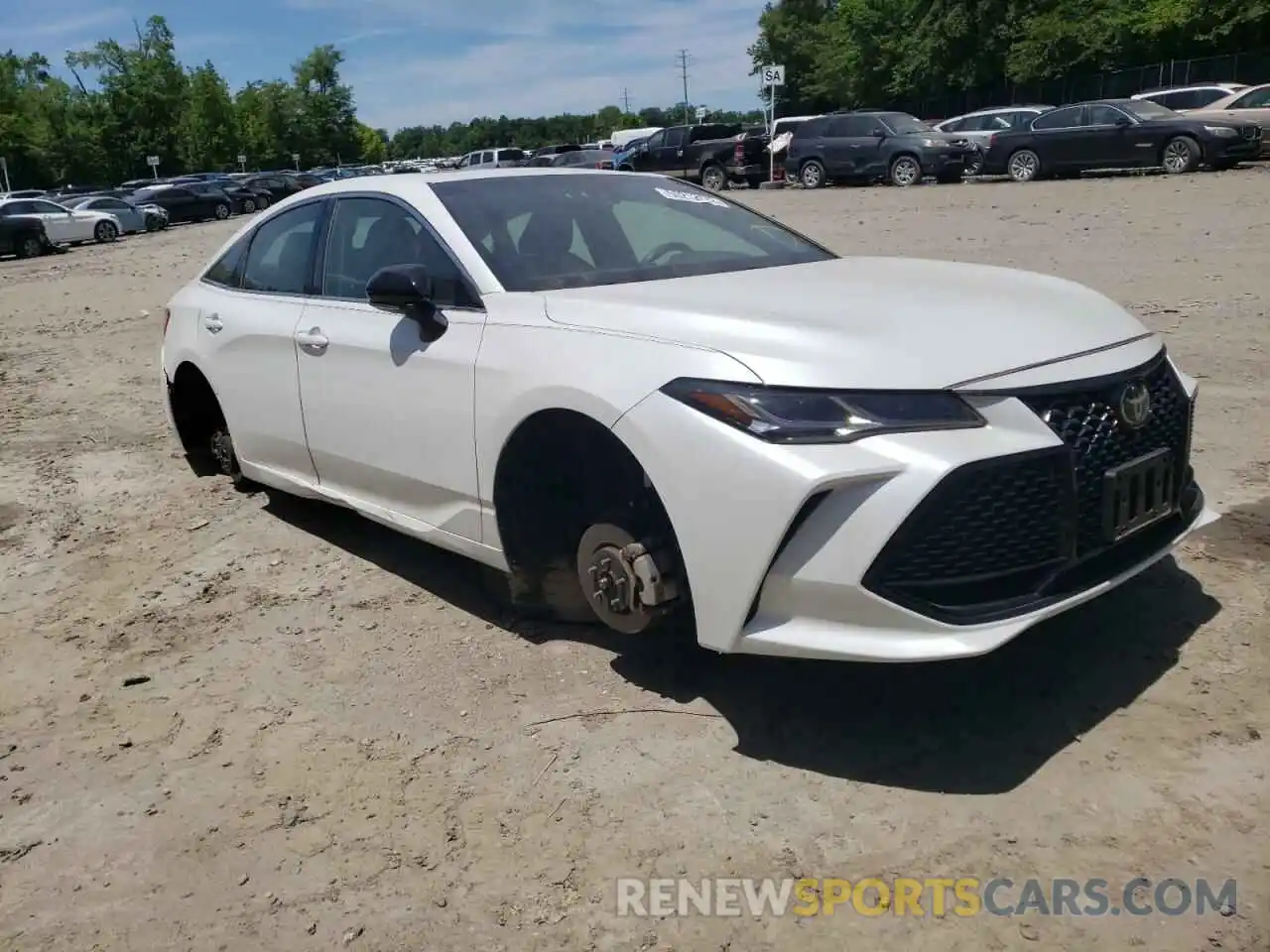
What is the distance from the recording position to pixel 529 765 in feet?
10.2

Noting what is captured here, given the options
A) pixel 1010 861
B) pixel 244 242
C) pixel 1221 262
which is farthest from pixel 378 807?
pixel 1221 262

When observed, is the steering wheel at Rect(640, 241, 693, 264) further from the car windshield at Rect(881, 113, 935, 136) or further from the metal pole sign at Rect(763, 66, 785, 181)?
the metal pole sign at Rect(763, 66, 785, 181)

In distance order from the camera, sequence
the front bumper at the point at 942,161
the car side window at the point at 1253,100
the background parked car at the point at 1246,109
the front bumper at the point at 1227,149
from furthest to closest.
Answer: the front bumper at the point at 942,161
the car side window at the point at 1253,100
the background parked car at the point at 1246,109
the front bumper at the point at 1227,149

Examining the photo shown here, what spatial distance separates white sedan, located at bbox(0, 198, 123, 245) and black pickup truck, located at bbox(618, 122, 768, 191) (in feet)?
51.4

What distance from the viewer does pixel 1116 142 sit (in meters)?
20.5

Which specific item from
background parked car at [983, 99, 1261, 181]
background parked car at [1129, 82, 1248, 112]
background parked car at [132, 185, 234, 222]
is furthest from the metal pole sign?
background parked car at [132, 185, 234, 222]

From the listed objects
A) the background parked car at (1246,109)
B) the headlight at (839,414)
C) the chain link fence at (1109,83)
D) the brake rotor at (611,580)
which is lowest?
the brake rotor at (611,580)

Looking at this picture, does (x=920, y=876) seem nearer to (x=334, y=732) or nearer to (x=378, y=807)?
(x=378, y=807)

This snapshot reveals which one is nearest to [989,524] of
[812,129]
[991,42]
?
[812,129]

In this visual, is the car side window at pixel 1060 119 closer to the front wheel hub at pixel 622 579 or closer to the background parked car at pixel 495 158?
the front wheel hub at pixel 622 579

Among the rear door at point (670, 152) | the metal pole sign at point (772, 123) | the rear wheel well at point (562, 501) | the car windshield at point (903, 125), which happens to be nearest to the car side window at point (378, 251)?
the rear wheel well at point (562, 501)

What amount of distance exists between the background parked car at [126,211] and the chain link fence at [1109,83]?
116 feet

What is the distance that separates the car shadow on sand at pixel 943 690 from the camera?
2.97 m

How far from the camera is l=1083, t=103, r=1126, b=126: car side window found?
20.6 m
